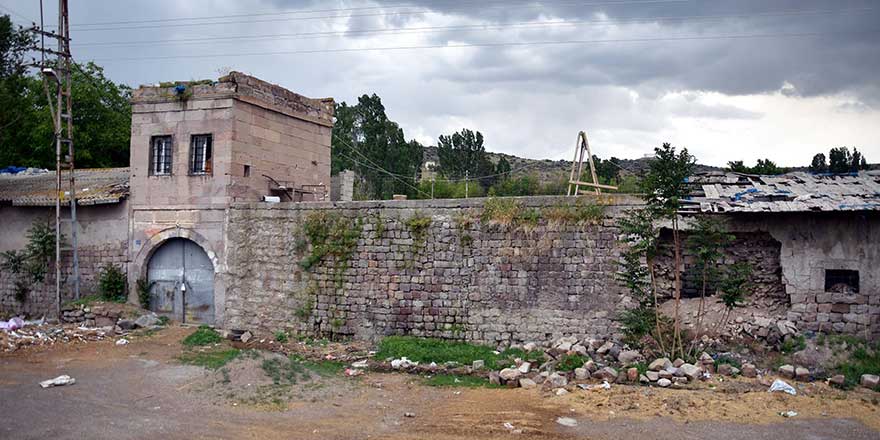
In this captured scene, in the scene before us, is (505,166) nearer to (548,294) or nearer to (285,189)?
(285,189)

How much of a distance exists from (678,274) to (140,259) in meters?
12.4

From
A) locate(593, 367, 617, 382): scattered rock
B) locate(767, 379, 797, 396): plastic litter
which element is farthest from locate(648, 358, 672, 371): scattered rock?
locate(767, 379, 797, 396): plastic litter

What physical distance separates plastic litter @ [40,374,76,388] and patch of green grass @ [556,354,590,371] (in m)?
8.11

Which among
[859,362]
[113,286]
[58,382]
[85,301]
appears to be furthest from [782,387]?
[85,301]

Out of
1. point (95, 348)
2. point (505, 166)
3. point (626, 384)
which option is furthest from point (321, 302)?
point (505, 166)

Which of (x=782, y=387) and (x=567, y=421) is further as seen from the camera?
(x=782, y=387)

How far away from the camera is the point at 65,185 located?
18.0 meters

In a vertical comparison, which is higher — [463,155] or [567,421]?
[463,155]

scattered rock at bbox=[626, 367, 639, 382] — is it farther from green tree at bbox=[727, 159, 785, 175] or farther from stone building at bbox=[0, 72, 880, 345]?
green tree at bbox=[727, 159, 785, 175]

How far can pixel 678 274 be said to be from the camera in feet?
36.0

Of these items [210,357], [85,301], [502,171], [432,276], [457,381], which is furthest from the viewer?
[502,171]

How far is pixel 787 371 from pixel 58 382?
11.7m

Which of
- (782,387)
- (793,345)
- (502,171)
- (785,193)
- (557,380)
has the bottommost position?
(557,380)

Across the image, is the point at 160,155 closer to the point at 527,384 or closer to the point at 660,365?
the point at 527,384
